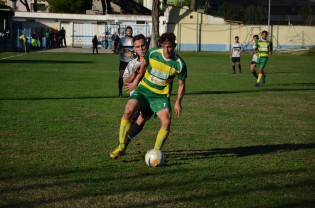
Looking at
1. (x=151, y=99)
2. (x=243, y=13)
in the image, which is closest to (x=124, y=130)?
(x=151, y=99)

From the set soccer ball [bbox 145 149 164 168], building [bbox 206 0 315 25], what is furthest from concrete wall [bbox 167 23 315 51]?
soccer ball [bbox 145 149 164 168]

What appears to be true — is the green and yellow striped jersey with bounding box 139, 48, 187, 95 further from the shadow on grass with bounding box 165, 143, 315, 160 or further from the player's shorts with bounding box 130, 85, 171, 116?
the shadow on grass with bounding box 165, 143, 315, 160

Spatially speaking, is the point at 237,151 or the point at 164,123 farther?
the point at 237,151

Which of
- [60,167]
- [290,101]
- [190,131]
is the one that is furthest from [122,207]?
[290,101]

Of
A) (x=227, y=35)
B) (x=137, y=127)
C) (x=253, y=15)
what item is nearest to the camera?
(x=137, y=127)

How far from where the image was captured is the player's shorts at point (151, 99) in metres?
9.06

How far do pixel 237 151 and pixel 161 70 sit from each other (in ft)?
6.75

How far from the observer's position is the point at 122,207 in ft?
21.1

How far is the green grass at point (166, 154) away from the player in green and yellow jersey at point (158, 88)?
47 centimetres

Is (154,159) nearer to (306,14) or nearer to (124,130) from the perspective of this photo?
(124,130)

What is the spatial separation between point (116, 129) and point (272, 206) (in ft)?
19.9

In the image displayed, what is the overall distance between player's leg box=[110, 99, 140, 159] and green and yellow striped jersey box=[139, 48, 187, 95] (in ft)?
1.16

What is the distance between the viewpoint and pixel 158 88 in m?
9.17

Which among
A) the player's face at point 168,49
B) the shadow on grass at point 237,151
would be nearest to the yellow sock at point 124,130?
the shadow on grass at point 237,151
